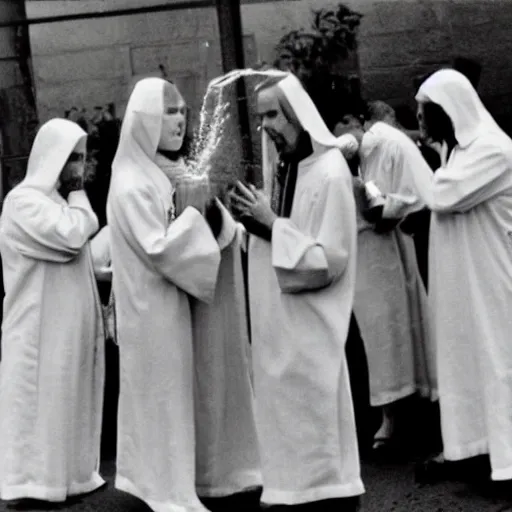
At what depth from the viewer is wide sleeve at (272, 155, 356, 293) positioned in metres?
10.6

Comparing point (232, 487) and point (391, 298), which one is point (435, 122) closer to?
point (391, 298)

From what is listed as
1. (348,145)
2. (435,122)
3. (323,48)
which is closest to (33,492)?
(348,145)

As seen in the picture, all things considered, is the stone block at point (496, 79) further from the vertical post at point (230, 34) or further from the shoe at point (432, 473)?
the shoe at point (432, 473)

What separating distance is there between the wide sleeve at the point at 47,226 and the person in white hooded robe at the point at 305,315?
155 centimetres

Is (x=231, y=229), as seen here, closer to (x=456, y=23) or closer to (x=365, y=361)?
(x=365, y=361)

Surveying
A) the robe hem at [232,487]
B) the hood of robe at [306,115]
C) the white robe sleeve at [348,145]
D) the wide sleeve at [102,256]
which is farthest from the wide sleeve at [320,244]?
the wide sleeve at [102,256]

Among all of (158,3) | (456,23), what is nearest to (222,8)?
(158,3)

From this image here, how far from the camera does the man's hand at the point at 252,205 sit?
1078 centimetres

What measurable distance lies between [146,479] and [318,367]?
4.01ft

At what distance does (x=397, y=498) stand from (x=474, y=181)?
64.8 inches

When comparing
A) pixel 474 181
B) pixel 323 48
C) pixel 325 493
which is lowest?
pixel 325 493

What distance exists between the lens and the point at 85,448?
1253 centimetres

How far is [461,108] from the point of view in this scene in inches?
460

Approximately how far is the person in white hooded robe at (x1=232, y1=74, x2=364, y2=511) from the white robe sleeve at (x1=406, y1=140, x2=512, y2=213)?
0.81 metres
